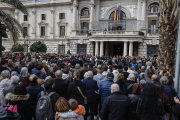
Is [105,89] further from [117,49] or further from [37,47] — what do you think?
[117,49]

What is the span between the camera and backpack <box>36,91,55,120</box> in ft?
13.4

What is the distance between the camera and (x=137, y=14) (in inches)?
1325

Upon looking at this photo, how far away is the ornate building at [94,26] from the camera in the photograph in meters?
31.3

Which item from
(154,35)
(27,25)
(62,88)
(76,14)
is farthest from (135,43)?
(62,88)

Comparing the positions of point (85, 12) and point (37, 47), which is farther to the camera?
point (85, 12)

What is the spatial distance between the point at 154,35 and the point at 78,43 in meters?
15.1

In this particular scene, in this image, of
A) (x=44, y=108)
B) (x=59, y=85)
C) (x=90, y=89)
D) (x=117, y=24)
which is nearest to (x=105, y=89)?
(x=90, y=89)

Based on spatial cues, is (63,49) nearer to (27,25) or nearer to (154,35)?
(27,25)

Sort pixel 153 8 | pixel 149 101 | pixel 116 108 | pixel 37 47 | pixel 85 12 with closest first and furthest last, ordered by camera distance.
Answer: pixel 149 101
pixel 116 108
pixel 153 8
pixel 37 47
pixel 85 12

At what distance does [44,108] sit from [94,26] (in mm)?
32644

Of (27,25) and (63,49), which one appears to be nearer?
(63,49)

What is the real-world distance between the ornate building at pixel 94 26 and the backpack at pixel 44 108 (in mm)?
26480

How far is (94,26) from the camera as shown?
1403 inches

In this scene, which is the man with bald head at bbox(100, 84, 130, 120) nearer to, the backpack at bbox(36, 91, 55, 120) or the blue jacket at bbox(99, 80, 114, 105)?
the backpack at bbox(36, 91, 55, 120)
